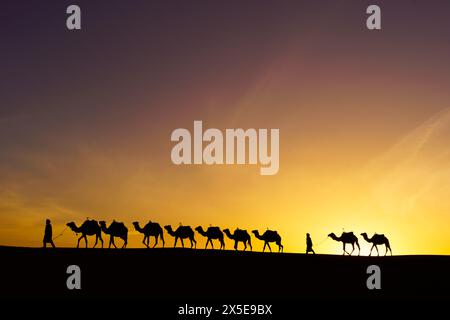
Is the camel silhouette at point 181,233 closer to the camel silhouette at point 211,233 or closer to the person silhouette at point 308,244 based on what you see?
the camel silhouette at point 211,233

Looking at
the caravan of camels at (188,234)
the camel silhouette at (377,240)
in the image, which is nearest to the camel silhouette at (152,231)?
the caravan of camels at (188,234)

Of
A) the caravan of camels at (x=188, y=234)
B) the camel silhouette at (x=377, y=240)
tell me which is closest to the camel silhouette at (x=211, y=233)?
the caravan of camels at (x=188, y=234)

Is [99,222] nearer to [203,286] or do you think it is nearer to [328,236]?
[203,286]

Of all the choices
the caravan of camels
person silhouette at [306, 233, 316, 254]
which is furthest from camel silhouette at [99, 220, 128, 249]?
person silhouette at [306, 233, 316, 254]

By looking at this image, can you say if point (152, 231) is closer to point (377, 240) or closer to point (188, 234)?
point (188, 234)

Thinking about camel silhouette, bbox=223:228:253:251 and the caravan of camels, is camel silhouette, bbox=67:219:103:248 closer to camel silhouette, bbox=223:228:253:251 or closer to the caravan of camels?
the caravan of camels

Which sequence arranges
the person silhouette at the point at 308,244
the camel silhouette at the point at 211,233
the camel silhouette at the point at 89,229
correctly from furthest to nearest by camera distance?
the camel silhouette at the point at 211,233, the person silhouette at the point at 308,244, the camel silhouette at the point at 89,229

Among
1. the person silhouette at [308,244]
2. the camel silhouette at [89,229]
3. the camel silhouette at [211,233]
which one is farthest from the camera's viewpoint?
the camel silhouette at [211,233]

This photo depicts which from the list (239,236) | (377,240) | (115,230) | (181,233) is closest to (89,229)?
(115,230)

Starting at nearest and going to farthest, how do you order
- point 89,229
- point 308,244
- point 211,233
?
point 89,229 → point 308,244 → point 211,233

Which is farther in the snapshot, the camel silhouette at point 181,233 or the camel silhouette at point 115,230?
the camel silhouette at point 181,233
